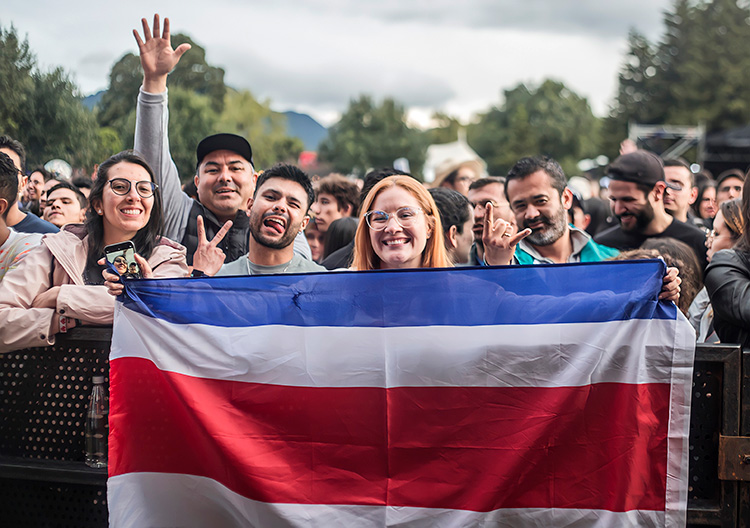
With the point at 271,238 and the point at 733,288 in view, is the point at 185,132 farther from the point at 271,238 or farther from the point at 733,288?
the point at 733,288

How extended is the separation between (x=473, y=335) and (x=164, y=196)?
8.81 feet

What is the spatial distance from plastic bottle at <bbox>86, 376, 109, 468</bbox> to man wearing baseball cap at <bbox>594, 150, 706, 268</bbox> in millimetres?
3733

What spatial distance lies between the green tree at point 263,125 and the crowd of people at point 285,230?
75.3 m

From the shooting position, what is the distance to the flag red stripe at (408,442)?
2.91 meters

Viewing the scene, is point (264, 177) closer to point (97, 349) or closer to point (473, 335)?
point (97, 349)

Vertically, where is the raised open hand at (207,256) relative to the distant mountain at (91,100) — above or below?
below

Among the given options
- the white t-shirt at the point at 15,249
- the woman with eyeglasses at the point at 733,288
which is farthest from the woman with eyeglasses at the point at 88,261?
the woman with eyeglasses at the point at 733,288

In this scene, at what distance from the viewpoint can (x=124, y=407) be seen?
328 cm

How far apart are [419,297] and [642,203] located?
2.91 m

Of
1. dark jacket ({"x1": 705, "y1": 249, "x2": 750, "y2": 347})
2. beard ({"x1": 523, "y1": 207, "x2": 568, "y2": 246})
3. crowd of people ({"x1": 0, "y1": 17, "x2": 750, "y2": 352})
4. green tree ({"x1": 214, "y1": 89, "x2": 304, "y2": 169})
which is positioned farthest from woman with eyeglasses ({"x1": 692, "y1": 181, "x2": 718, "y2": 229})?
green tree ({"x1": 214, "y1": 89, "x2": 304, "y2": 169})

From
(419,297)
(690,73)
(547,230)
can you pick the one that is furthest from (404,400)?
(690,73)

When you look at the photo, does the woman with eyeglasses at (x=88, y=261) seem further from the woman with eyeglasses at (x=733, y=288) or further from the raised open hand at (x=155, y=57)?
the woman with eyeglasses at (x=733, y=288)

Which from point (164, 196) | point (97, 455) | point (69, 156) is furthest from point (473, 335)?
point (69, 156)

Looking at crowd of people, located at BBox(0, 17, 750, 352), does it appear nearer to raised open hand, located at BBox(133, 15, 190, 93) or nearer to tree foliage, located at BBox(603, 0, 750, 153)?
raised open hand, located at BBox(133, 15, 190, 93)
